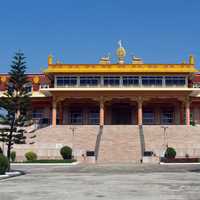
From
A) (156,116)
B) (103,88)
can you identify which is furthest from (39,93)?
(156,116)

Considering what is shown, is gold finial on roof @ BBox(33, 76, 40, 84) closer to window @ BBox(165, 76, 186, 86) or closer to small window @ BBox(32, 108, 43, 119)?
small window @ BBox(32, 108, 43, 119)

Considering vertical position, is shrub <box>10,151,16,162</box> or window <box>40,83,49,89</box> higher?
window <box>40,83,49,89</box>

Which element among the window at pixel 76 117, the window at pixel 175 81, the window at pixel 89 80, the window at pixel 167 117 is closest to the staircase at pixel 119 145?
the window at pixel 89 80

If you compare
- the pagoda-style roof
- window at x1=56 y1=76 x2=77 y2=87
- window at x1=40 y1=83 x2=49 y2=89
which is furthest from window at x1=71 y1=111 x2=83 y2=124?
the pagoda-style roof

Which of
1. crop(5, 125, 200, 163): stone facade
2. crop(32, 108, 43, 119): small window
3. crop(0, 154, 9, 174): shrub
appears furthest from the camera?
crop(32, 108, 43, 119): small window

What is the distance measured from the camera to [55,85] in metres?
54.5

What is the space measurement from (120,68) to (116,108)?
22.7 feet

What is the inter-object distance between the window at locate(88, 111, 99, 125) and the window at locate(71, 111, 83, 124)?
1.30 m

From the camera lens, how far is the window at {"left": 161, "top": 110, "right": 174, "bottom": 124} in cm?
5850

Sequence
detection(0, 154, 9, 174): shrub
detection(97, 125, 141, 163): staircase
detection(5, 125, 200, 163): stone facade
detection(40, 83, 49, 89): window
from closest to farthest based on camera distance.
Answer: detection(0, 154, 9, 174): shrub, detection(5, 125, 200, 163): stone facade, detection(97, 125, 141, 163): staircase, detection(40, 83, 49, 89): window

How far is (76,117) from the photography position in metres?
59.1

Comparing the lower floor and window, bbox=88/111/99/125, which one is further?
window, bbox=88/111/99/125

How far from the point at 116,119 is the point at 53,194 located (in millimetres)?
45231

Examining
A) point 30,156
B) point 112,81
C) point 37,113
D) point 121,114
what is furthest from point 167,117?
point 30,156
